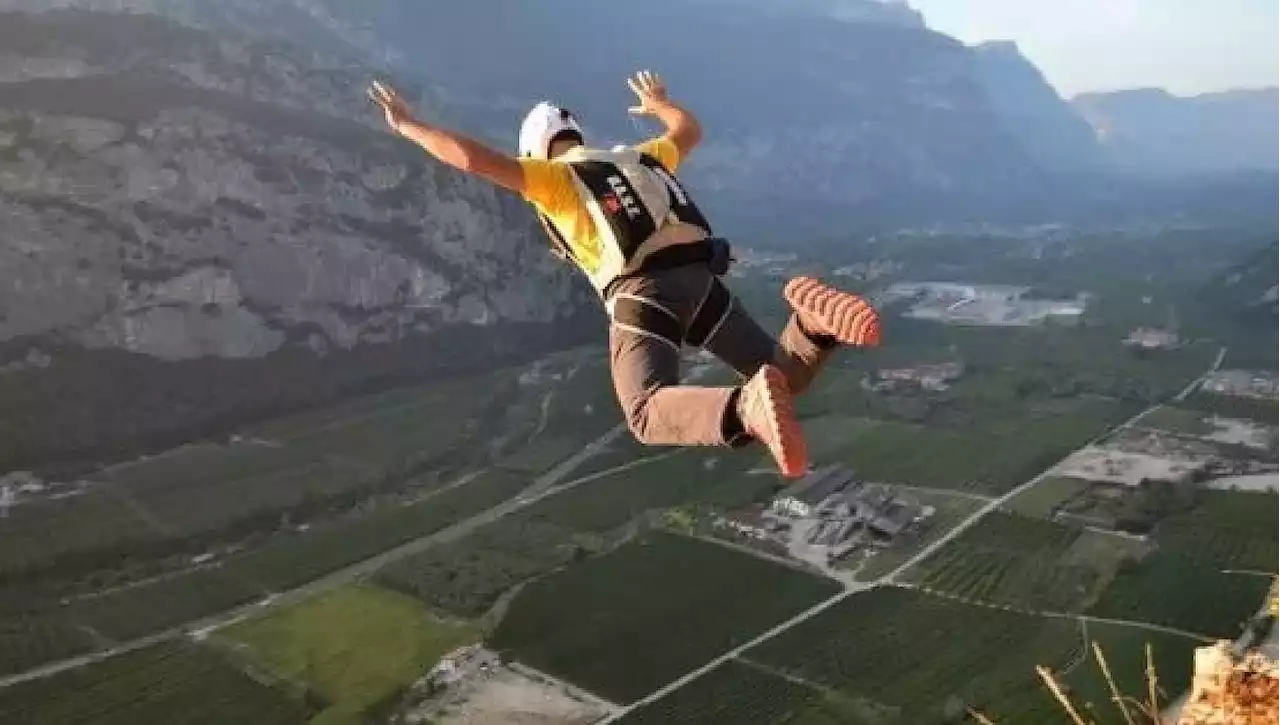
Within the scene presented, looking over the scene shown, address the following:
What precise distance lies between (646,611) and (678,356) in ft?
97.6

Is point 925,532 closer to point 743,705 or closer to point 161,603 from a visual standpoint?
point 743,705

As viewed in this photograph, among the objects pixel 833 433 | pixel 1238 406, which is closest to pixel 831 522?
pixel 833 433

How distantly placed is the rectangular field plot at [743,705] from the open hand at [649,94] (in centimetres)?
2273

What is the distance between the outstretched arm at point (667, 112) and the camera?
803cm

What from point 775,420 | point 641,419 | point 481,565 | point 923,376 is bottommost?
point 923,376

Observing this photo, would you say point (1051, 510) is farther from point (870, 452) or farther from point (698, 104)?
point (698, 104)

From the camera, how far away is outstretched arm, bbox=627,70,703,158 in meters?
8.03

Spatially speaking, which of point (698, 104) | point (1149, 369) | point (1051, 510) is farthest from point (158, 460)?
point (698, 104)

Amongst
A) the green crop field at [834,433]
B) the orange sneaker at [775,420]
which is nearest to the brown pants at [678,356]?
the orange sneaker at [775,420]

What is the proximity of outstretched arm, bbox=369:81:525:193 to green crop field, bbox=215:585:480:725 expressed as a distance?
25.2 metres

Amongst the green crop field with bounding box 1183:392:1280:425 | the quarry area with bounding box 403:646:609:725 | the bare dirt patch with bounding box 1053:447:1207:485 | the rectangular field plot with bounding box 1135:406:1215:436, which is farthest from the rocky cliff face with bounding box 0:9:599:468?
the green crop field with bounding box 1183:392:1280:425

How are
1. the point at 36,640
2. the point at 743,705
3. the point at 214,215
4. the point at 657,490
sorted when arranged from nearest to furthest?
1. the point at 743,705
2. the point at 36,640
3. the point at 657,490
4. the point at 214,215

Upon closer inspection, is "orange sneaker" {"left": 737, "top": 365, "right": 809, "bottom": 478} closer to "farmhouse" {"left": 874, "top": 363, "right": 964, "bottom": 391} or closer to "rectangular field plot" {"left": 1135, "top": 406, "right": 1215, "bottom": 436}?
"rectangular field plot" {"left": 1135, "top": 406, "right": 1215, "bottom": 436}

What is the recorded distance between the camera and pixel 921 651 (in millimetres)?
31703
